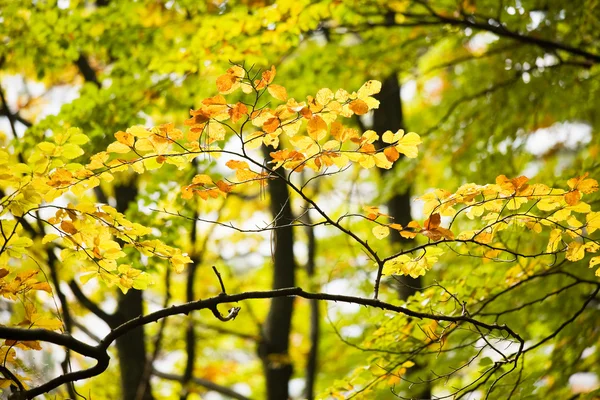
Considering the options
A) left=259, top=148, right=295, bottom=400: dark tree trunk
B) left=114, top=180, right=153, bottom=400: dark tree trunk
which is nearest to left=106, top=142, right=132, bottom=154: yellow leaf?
left=114, top=180, right=153, bottom=400: dark tree trunk

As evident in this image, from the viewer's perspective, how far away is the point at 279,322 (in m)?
5.17

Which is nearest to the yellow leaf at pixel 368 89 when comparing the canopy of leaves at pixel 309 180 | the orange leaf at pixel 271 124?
the canopy of leaves at pixel 309 180

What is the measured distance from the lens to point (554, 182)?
2883 millimetres

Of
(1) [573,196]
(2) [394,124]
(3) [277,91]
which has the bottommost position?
(1) [573,196]

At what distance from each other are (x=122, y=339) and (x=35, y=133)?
2.13 metres

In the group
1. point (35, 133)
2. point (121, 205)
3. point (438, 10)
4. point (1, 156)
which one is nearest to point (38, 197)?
point (1, 156)

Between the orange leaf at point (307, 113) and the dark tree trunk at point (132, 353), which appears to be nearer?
the orange leaf at point (307, 113)

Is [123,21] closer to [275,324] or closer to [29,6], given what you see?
[29,6]

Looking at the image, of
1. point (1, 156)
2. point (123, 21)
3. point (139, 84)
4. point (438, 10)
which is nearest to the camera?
point (1, 156)

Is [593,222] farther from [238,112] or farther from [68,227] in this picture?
[68,227]

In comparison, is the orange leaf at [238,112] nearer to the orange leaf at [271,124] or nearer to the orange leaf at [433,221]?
the orange leaf at [271,124]

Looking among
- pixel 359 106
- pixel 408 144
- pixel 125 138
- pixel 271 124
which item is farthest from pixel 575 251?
pixel 125 138

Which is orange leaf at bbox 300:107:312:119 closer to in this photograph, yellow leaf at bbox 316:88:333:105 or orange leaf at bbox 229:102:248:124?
yellow leaf at bbox 316:88:333:105

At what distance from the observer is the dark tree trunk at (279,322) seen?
501 centimetres
